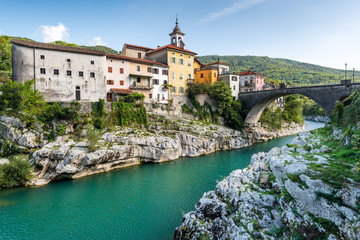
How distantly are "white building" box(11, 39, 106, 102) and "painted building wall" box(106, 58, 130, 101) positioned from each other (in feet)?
3.49

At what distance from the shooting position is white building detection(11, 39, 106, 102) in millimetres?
26562

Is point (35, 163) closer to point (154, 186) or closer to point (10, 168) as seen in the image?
point (10, 168)

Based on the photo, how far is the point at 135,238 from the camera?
13180 mm

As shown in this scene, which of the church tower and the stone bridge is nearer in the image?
the stone bridge

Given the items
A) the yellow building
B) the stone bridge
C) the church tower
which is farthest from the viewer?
the church tower

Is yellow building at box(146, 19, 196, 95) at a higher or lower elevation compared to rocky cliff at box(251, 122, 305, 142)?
higher

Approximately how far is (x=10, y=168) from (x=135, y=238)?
16.7 m

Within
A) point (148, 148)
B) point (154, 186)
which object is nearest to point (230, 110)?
point (148, 148)

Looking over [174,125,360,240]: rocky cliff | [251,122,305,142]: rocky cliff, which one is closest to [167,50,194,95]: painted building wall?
[251,122,305,142]: rocky cliff

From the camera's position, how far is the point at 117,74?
34.2m

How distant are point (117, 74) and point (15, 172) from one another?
798 inches

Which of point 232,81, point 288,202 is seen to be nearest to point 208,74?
point 232,81

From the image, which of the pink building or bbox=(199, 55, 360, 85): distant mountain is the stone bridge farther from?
bbox=(199, 55, 360, 85): distant mountain

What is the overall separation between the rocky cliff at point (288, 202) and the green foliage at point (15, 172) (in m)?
18.9
